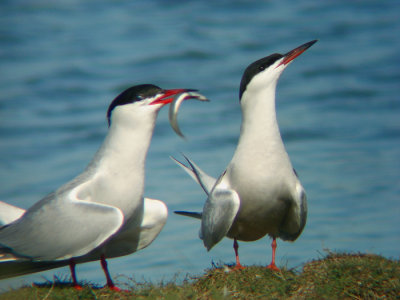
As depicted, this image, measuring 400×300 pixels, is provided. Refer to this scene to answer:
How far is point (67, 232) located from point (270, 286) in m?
1.38

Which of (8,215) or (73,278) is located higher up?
(8,215)

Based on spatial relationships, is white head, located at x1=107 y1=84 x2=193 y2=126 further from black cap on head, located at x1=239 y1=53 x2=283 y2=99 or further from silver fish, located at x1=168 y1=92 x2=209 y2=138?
black cap on head, located at x1=239 y1=53 x2=283 y2=99

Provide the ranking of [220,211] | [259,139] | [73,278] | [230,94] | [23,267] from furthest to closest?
[230,94], [259,139], [220,211], [23,267], [73,278]

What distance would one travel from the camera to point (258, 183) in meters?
5.07

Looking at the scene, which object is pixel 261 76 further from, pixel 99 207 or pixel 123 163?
pixel 99 207

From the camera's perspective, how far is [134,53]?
17031 millimetres

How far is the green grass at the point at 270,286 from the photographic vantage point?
4.45m

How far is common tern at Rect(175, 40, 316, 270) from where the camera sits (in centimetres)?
506

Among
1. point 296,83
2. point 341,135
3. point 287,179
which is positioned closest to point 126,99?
point 287,179

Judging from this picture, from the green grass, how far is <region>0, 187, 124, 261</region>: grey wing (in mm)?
254

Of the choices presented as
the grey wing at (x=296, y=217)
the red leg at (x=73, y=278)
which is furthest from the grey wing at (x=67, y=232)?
the grey wing at (x=296, y=217)

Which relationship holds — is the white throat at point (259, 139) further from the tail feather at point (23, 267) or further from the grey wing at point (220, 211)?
the tail feather at point (23, 267)

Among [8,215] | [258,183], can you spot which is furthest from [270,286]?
[8,215]

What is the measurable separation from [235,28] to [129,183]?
1361cm
